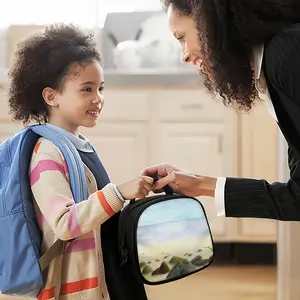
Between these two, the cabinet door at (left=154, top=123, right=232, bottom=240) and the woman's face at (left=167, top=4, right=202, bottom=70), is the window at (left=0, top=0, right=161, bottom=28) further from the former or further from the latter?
the woman's face at (left=167, top=4, right=202, bottom=70)

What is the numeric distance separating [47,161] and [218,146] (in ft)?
5.61

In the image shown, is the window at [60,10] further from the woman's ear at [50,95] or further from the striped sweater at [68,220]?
the striped sweater at [68,220]

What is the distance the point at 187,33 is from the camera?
1364mm

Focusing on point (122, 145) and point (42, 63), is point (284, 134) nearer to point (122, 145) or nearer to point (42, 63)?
point (42, 63)

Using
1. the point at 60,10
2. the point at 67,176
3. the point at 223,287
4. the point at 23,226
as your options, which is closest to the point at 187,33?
the point at 67,176

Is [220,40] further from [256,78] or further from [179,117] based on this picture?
[179,117]

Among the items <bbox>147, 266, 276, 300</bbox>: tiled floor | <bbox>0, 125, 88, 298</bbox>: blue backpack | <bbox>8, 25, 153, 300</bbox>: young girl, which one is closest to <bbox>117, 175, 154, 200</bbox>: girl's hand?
<bbox>8, 25, 153, 300</bbox>: young girl

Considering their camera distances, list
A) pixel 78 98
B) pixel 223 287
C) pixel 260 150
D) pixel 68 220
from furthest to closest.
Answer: pixel 260 150 < pixel 223 287 < pixel 78 98 < pixel 68 220

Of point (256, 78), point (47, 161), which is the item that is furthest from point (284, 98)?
point (47, 161)

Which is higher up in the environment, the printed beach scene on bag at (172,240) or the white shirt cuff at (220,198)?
the white shirt cuff at (220,198)

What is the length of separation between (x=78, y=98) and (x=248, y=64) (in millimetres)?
429

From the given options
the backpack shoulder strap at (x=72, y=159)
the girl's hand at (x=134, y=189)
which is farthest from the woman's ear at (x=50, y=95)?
the girl's hand at (x=134, y=189)

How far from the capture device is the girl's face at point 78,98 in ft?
Answer: 5.08

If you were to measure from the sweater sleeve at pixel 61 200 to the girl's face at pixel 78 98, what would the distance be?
0.42ft
